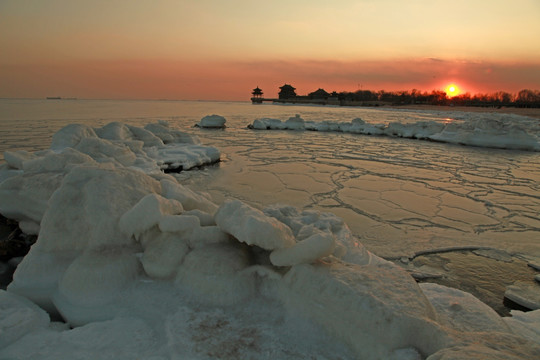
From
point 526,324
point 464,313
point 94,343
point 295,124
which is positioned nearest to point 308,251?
point 464,313

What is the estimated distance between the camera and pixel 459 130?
51.9 feet

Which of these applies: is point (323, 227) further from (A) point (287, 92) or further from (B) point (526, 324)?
(A) point (287, 92)

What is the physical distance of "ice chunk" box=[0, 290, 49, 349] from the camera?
1.62 m

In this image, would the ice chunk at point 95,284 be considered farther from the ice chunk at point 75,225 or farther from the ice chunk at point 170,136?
the ice chunk at point 170,136

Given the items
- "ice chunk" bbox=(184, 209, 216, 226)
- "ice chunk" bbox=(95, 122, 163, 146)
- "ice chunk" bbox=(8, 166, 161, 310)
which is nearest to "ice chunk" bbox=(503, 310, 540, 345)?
"ice chunk" bbox=(184, 209, 216, 226)

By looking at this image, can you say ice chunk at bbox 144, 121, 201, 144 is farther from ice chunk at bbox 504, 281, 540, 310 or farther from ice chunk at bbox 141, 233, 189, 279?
ice chunk at bbox 504, 281, 540, 310

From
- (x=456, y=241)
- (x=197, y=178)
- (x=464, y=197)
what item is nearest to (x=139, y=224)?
(x=456, y=241)

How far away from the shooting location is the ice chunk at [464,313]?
1827 mm

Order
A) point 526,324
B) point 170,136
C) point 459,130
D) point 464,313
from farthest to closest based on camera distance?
point 459,130, point 170,136, point 526,324, point 464,313

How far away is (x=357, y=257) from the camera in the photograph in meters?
2.73

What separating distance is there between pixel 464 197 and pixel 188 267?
5689 mm

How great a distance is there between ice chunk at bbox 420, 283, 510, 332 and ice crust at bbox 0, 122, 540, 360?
11 millimetres

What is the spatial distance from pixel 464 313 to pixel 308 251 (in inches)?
43.4

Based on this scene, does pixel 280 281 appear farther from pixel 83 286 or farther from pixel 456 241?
pixel 456 241
